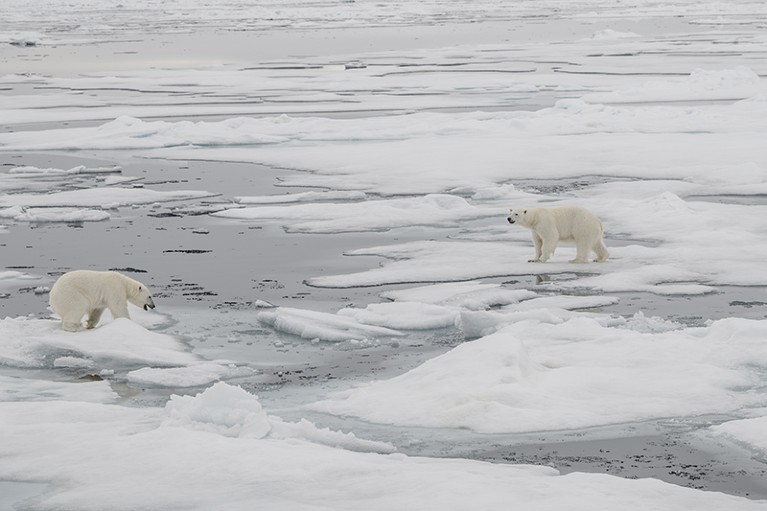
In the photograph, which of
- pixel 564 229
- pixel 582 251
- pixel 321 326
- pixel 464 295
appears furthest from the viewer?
pixel 564 229

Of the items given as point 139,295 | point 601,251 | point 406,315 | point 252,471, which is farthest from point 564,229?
point 252,471

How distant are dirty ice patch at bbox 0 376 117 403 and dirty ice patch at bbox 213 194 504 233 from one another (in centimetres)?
539

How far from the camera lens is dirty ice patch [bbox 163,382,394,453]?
5793 mm

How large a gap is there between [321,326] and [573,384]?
2080 millimetres

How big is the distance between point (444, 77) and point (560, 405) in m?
24.0

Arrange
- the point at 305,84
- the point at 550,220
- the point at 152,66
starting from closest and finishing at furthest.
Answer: the point at 550,220
the point at 305,84
the point at 152,66

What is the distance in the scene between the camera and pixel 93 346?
7.71 metres

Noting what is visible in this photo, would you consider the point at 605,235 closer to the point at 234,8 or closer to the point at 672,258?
the point at 672,258

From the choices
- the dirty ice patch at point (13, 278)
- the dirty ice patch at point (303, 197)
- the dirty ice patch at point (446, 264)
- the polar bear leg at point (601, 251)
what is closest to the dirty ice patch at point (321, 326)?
the dirty ice patch at point (446, 264)

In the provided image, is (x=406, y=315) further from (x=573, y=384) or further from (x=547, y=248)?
(x=547, y=248)

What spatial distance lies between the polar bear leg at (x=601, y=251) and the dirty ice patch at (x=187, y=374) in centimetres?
407

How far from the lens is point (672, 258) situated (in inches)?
418

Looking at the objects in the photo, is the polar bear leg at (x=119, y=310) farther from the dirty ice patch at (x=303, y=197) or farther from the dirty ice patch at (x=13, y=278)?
the dirty ice patch at (x=303, y=197)

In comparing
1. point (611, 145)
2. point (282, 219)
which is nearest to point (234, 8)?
point (611, 145)
